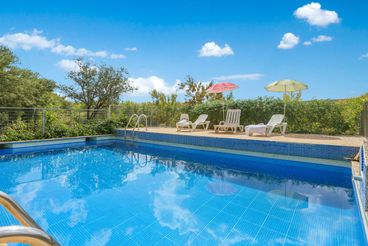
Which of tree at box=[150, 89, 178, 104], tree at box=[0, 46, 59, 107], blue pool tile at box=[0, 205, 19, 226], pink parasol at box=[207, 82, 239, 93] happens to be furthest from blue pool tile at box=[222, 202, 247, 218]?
tree at box=[0, 46, 59, 107]

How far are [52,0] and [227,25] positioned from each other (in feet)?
29.0

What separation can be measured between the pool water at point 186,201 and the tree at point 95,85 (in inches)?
345

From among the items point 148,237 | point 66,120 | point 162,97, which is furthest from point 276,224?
point 162,97

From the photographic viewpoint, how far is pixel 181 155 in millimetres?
9031

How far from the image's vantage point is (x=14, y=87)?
14.1 meters

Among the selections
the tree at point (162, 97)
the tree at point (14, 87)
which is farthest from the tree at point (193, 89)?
the tree at point (14, 87)

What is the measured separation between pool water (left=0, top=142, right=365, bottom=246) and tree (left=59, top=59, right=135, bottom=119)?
8773 mm

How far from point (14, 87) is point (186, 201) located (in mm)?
14386

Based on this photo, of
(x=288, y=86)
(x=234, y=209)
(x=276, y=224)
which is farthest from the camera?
(x=288, y=86)

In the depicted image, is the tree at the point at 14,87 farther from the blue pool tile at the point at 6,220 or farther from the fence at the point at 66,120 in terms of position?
the blue pool tile at the point at 6,220

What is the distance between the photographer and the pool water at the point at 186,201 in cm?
315

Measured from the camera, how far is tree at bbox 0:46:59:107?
13664mm

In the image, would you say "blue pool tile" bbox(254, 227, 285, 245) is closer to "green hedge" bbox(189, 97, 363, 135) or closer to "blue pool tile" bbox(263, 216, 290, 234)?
"blue pool tile" bbox(263, 216, 290, 234)

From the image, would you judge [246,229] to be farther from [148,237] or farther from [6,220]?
[6,220]
